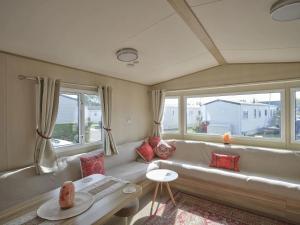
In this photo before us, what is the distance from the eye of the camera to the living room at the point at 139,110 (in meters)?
1.68

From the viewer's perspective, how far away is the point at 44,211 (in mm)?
1479

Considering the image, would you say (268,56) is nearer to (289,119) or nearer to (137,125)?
(289,119)

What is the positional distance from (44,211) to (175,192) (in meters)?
2.26

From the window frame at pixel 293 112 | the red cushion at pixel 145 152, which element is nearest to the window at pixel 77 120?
the red cushion at pixel 145 152

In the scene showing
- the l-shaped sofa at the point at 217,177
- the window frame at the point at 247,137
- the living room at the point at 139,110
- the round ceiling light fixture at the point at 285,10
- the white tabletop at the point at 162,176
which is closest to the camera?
the round ceiling light fixture at the point at 285,10

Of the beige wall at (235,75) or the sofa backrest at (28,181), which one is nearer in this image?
the sofa backrest at (28,181)

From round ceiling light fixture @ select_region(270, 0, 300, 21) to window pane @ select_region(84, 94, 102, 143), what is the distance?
111 inches

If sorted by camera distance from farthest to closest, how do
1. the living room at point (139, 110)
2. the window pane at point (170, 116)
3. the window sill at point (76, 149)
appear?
the window pane at point (170, 116)
the window sill at point (76, 149)
the living room at point (139, 110)

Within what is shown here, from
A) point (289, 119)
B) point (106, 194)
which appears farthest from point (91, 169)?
point (289, 119)

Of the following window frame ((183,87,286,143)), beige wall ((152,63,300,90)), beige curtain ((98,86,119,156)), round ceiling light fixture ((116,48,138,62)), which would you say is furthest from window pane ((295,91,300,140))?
beige curtain ((98,86,119,156))

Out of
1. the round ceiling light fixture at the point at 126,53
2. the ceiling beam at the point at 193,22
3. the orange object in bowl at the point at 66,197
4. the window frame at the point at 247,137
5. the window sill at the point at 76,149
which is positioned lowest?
the orange object in bowl at the point at 66,197

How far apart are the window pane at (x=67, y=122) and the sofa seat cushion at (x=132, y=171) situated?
84cm

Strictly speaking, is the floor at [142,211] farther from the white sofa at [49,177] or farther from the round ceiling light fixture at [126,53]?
the round ceiling light fixture at [126,53]

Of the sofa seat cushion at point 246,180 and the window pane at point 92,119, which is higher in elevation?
the window pane at point 92,119
